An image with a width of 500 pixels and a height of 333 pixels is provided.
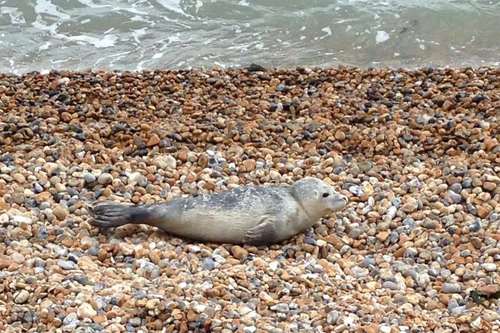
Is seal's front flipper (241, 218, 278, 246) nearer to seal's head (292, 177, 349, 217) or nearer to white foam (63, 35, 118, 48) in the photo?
seal's head (292, 177, 349, 217)

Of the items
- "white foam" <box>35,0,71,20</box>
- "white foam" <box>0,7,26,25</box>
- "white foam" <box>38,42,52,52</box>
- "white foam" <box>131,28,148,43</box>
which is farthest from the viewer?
"white foam" <box>35,0,71,20</box>

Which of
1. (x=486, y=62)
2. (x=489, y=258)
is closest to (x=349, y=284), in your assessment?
(x=489, y=258)

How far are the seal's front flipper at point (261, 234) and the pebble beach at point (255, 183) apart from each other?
5cm

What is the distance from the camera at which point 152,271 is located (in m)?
4.19

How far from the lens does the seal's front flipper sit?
4598 millimetres

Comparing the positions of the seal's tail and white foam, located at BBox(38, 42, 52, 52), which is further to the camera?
white foam, located at BBox(38, 42, 52, 52)

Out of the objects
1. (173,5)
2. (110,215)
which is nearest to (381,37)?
(173,5)

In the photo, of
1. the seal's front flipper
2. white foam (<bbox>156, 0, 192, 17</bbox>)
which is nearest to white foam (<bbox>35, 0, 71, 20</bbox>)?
white foam (<bbox>156, 0, 192, 17</bbox>)

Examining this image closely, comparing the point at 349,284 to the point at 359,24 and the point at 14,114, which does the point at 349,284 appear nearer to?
the point at 14,114

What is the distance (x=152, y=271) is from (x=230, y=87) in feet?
10.3

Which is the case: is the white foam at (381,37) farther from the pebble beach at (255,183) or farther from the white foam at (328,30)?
the pebble beach at (255,183)

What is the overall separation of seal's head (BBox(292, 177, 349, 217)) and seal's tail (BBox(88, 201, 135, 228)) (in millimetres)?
1046

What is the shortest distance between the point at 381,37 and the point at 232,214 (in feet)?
15.8

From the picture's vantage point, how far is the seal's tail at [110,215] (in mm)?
4628
